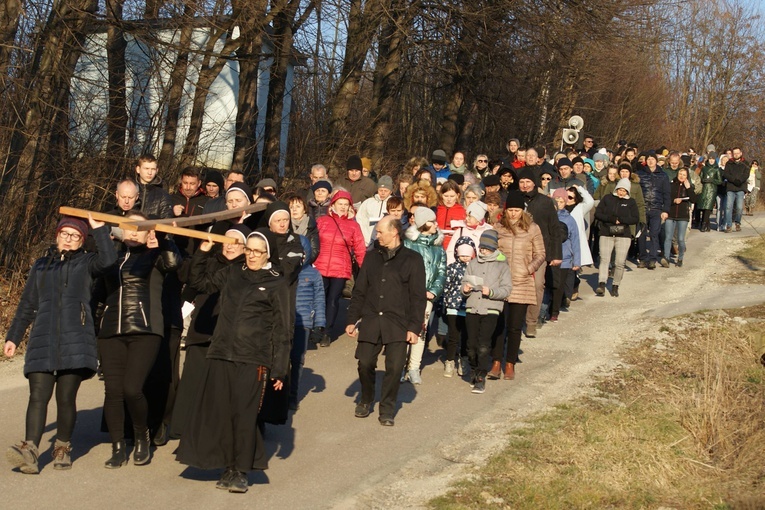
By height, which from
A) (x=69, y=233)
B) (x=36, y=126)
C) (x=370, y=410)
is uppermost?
(x=36, y=126)

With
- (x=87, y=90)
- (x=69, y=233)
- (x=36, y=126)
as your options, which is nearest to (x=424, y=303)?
(x=69, y=233)

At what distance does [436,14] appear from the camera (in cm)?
2145

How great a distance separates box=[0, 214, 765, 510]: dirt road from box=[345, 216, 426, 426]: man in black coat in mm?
404

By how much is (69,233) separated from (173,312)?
3.56ft

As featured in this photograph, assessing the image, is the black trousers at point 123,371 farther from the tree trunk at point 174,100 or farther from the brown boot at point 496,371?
the tree trunk at point 174,100

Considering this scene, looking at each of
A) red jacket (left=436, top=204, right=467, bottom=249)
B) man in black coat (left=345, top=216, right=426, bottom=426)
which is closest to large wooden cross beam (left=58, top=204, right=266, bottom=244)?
man in black coat (left=345, top=216, right=426, bottom=426)

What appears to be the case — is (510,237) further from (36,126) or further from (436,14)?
(436,14)

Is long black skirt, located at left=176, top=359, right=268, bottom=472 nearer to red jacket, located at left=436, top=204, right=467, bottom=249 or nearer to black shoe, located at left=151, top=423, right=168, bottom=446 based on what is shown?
black shoe, located at left=151, top=423, right=168, bottom=446

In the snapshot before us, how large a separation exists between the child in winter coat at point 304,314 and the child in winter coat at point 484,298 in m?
1.51

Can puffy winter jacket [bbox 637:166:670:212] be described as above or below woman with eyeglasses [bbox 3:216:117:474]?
above

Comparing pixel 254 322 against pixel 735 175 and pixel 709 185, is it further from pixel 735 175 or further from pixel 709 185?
pixel 709 185

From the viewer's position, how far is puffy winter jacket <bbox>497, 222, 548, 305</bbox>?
38.2ft

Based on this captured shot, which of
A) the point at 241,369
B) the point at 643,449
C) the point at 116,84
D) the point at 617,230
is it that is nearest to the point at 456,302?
the point at 643,449

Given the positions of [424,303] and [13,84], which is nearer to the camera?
[424,303]
